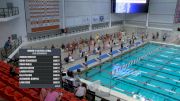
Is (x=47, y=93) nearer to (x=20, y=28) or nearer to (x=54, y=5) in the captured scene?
(x=20, y=28)

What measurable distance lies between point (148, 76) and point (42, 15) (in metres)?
9.57

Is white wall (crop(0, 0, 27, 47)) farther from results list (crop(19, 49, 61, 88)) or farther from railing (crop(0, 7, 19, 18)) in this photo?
results list (crop(19, 49, 61, 88))

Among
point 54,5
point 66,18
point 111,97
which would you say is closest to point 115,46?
point 66,18

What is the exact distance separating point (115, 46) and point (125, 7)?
7.52 meters

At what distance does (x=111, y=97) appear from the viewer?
7.25m

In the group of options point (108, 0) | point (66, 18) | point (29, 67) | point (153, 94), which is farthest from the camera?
point (108, 0)

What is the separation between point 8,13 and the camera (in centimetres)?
1102

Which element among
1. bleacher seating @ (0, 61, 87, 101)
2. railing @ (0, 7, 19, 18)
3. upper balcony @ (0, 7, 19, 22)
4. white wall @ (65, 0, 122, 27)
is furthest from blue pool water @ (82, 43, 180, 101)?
white wall @ (65, 0, 122, 27)

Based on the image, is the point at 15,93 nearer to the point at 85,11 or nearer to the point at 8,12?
the point at 8,12

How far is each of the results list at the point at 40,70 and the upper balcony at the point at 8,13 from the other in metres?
7.19

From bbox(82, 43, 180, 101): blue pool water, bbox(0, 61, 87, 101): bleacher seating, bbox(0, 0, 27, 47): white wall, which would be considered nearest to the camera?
bbox(0, 61, 87, 101): bleacher seating

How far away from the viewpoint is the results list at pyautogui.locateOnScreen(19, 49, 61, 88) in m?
3.77

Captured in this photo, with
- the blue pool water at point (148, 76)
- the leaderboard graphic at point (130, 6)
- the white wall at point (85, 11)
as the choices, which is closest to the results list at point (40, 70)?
the blue pool water at point (148, 76)

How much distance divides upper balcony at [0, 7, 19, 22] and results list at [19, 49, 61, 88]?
7191 mm
